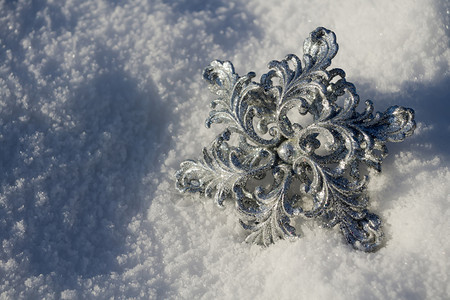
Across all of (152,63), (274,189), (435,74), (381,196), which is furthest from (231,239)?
(435,74)

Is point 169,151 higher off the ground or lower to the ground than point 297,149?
lower

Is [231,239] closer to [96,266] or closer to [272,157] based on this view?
[272,157]

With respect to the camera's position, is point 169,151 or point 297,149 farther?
point 169,151
